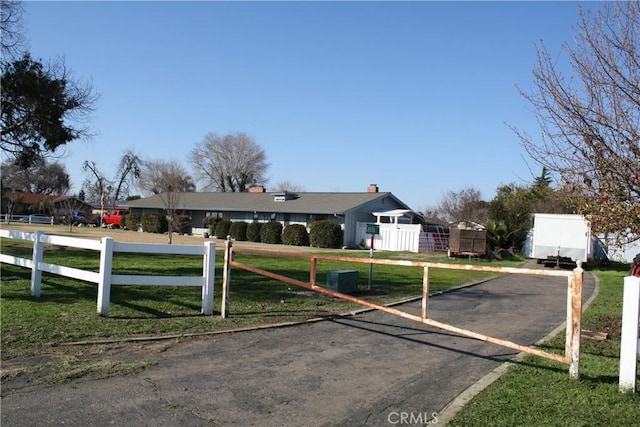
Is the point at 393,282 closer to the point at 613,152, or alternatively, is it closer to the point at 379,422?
the point at 613,152

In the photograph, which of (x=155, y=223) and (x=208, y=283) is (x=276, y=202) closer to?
(x=155, y=223)

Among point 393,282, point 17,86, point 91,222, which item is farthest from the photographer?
point 91,222

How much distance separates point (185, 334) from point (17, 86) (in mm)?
10406

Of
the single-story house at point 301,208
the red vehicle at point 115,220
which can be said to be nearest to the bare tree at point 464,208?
the single-story house at point 301,208

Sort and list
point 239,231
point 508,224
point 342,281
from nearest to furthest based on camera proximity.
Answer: point 342,281 < point 508,224 < point 239,231

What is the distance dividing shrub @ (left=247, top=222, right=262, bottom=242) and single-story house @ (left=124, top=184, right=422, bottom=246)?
1.96 metres

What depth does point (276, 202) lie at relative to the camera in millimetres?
42375

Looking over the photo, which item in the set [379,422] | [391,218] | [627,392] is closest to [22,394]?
[379,422]

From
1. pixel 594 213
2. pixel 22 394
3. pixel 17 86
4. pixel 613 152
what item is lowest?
pixel 22 394

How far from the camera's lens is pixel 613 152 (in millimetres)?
7664

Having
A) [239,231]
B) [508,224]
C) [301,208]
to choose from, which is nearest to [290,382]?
[508,224]

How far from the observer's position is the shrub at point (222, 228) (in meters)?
42.0

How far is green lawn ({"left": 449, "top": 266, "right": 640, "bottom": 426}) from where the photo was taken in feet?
14.1

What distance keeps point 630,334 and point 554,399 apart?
0.99m
